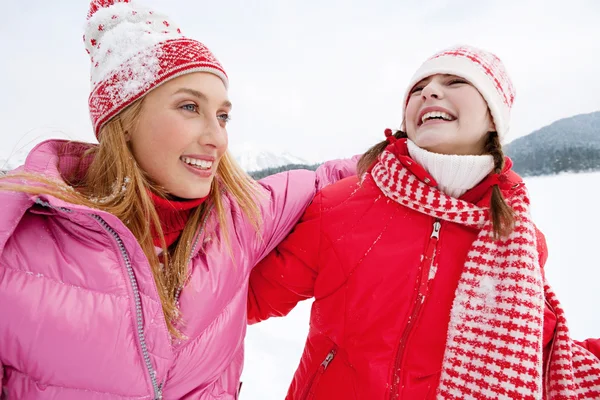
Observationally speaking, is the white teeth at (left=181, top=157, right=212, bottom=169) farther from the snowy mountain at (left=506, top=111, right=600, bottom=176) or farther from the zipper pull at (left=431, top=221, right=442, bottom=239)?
the snowy mountain at (left=506, top=111, right=600, bottom=176)

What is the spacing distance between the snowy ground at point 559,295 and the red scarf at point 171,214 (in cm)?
194

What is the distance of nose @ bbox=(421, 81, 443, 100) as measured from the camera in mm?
1424

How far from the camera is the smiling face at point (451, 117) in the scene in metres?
1.38

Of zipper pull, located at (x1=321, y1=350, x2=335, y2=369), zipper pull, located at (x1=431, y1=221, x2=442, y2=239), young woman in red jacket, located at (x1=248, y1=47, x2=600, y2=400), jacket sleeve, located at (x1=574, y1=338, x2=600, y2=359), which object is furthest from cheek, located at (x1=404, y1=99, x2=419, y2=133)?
jacket sleeve, located at (x1=574, y1=338, x2=600, y2=359)

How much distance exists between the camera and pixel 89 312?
992 millimetres

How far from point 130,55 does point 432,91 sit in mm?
1189

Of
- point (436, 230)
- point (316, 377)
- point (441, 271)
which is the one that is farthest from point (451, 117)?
point (316, 377)

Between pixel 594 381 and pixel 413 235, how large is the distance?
3.08 ft

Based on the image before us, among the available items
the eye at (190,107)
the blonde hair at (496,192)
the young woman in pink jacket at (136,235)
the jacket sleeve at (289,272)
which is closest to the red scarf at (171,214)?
the young woman in pink jacket at (136,235)

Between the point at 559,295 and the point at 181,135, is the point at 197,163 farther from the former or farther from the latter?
the point at 559,295

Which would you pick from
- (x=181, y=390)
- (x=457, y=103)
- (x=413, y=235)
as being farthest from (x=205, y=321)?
(x=457, y=103)

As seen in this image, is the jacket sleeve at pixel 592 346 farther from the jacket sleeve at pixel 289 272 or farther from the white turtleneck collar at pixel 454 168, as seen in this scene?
the jacket sleeve at pixel 289 272

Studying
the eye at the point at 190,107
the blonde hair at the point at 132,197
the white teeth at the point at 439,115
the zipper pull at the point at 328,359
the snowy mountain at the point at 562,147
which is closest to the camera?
the blonde hair at the point at 132,197

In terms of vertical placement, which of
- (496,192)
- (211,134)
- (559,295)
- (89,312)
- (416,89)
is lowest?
(89,312)
